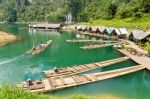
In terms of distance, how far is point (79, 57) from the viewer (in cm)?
6906

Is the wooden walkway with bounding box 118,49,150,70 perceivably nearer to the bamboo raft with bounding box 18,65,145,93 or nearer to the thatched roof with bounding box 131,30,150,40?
the bamboo raft with bounding box 18,65,145,93

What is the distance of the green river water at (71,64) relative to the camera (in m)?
43.5

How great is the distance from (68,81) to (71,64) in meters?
16.3

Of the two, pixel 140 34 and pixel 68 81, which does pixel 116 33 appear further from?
pixel 68 81

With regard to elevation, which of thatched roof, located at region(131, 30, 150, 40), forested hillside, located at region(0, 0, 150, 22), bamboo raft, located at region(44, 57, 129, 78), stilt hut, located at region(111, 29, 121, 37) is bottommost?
bamboo raft, located at region(44, 57, 129, 78)

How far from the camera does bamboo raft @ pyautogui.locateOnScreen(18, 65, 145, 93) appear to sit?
1662 inches

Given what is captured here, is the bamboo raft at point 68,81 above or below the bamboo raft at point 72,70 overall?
below

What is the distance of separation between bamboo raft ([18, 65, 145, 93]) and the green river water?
29.7 inches

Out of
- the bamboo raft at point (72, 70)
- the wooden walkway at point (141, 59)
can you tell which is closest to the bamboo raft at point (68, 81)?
the bamboo raft at point (72, 70)

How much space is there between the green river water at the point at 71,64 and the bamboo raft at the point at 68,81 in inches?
29.7

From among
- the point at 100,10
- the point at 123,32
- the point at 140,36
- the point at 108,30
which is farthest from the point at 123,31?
the point at 100,10

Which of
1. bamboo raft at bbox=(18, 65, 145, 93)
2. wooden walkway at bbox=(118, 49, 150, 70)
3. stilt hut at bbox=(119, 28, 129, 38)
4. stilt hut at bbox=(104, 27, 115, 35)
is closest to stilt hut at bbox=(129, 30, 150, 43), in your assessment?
stilt hut at bbox=(119, 28, 129, 38)

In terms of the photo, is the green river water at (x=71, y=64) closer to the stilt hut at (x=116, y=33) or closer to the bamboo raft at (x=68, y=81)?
the bamboo raft at (x=68, y=81)

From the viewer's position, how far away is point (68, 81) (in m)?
45.5
